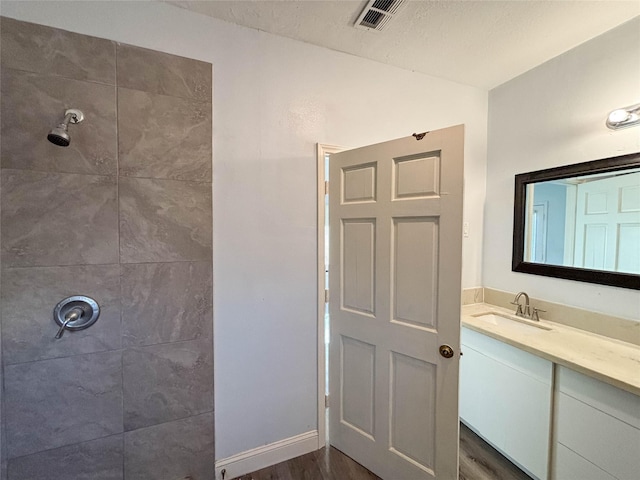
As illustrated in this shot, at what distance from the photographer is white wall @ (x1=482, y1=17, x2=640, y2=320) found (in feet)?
5.15

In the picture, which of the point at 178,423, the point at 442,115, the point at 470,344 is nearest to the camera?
the point at 178,423

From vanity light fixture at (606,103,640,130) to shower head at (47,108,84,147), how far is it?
9.05ft

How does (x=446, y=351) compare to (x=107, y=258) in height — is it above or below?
below

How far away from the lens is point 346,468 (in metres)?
1.71

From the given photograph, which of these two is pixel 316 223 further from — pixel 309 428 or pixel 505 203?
pixel 505 203

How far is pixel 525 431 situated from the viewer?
1567mm

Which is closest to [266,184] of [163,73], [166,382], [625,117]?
[163,73]

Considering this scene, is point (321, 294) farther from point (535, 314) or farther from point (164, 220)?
point (535, 314)

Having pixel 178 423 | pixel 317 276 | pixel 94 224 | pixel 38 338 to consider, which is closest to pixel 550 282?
pixel 317 276

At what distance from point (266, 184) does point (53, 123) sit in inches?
39.1

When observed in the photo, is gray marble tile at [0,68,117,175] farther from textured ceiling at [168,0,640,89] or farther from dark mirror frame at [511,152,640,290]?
dark mirror frame at [511,152,640,290]

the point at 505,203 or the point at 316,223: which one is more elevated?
the point at 505,203

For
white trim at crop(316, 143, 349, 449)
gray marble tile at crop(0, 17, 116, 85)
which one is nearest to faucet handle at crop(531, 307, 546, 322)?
white trim at crop(316, 143, 349, 449)

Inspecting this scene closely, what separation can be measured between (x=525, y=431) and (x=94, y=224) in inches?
102
